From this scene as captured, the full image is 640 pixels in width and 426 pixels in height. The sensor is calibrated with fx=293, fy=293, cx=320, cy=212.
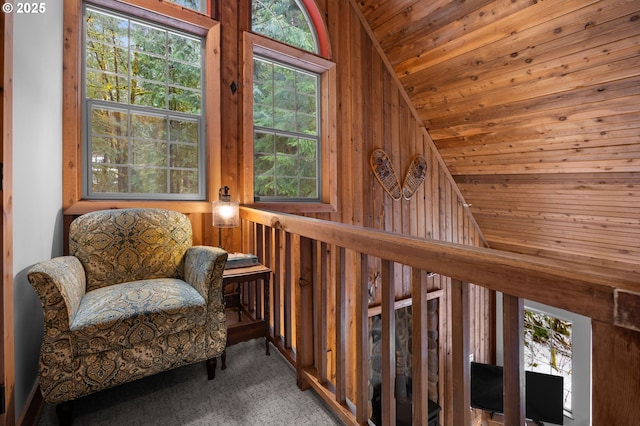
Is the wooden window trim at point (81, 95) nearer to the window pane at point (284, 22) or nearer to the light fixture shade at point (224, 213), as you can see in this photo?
the light fixture shade at point (224, 213)

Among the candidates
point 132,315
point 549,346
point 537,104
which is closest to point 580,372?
point 549,346

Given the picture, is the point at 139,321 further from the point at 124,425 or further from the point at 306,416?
the point at 306,416

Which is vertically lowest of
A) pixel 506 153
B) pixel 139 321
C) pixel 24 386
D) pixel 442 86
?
pixel 24 386

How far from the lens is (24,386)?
4.04 ft

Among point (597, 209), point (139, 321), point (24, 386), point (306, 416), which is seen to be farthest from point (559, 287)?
point (597, 209)

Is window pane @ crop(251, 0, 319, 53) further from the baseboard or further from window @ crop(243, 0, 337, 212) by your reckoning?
the baseboard

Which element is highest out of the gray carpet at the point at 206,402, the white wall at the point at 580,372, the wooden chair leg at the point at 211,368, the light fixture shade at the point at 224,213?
the light fixture shade at the point at 224,213

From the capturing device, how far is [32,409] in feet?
4.08

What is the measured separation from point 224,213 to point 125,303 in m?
1.00

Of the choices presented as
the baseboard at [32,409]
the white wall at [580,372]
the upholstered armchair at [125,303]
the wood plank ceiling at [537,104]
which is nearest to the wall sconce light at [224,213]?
the upholstered armchair at [125,303]

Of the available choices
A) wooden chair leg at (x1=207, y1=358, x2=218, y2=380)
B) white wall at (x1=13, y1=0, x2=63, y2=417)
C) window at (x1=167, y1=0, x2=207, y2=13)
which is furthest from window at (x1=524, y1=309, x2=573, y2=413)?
window at (x1=167, y1=0, x2=207, y2=13)

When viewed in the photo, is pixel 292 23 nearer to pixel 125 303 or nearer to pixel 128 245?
pixel 128 245

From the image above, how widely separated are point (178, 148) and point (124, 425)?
1.97m

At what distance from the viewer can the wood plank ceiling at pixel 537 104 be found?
2.38 meters
